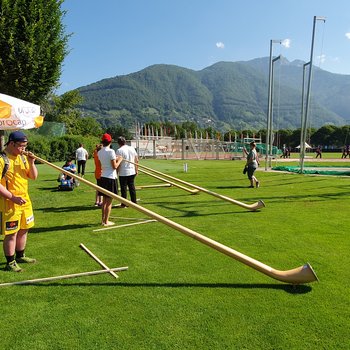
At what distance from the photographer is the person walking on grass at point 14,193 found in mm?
5254

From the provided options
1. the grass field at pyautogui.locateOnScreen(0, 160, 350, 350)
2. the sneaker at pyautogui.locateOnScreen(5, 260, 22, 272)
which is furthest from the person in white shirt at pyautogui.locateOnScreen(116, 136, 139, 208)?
the sneaker at pyautogui.locateOnScreen(5, 260, 22, 272)

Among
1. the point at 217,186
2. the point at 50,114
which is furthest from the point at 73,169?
the point at 50,114

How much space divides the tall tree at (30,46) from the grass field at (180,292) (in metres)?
13.5

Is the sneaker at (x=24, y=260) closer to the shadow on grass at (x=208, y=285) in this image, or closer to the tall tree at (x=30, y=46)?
the shadow on grass at (x=208, y=285)

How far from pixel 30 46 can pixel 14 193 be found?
53.5 feet

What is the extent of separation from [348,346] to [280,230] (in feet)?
15.1

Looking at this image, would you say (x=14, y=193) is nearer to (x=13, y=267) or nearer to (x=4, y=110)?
(x=13, y=267)

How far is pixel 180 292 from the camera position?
4727mm

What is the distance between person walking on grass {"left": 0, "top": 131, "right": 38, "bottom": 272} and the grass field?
488 mm

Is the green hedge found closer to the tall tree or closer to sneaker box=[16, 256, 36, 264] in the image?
the tall tree

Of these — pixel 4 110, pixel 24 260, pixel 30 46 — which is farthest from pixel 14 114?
pixel 30 46

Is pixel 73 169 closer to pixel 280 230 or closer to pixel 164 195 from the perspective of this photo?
pixel 164 195

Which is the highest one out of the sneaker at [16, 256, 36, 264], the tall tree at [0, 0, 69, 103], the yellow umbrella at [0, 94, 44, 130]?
the tall tree at [0, 0, 69, 103]

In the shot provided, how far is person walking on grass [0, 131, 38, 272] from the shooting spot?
5254 mm
